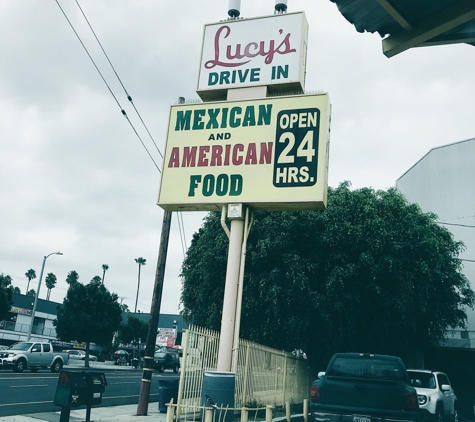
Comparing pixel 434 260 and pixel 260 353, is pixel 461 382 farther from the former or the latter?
pixel 260 353

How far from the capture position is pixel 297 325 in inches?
712

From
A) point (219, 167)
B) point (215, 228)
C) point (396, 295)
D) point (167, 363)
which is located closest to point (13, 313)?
point (167, 363)

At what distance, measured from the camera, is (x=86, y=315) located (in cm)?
4228

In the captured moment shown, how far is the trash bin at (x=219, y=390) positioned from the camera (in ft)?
30.9

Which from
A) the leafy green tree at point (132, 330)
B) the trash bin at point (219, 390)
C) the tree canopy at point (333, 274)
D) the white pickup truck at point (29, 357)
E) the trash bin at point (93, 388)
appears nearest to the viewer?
the trash bin at point (219, 390)

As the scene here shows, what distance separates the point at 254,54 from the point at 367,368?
24.1 ft

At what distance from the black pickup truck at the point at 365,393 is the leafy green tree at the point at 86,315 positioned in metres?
→ 35.3

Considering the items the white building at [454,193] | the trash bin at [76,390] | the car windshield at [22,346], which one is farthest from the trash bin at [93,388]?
the white building at [454,193]

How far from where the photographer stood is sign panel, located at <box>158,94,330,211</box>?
10727mm

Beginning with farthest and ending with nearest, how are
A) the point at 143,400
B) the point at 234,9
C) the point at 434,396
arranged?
the point at 143,400, the point at 434,396, the point at 234,9

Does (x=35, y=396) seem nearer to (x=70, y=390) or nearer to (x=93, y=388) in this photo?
(x=93, y=388)

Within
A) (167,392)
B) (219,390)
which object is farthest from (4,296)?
(219,390)

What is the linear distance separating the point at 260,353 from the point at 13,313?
55.8 m

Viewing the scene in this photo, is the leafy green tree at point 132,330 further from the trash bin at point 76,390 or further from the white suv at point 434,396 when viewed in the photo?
the trash bin at point 76,390
